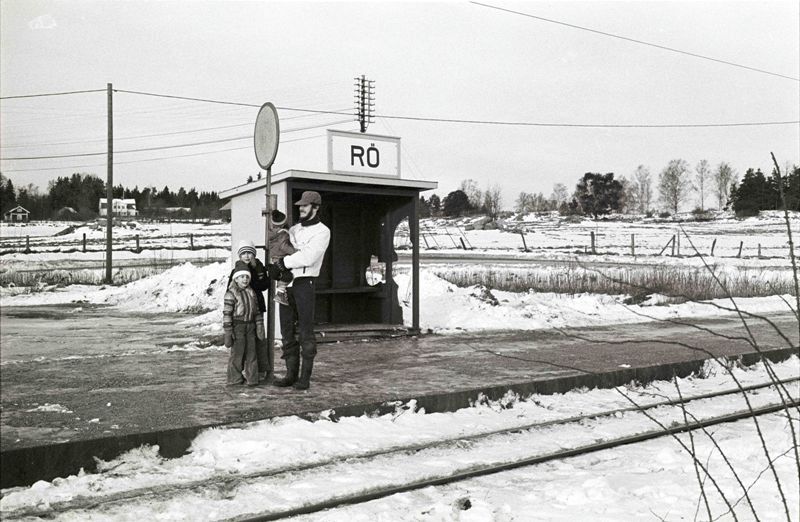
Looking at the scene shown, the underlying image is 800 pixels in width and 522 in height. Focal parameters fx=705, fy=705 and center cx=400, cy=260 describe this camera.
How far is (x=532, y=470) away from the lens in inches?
205

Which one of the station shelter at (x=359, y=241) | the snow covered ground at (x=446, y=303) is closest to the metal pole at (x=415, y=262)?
the station shelter at (x=359, y=241)

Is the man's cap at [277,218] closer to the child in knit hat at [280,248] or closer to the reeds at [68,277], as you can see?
the child in knit hat at [280,248]

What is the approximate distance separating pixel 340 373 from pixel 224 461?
2912 millimetres

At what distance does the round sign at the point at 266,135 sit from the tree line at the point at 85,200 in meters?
2.30

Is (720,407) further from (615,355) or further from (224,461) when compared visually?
(224,461)

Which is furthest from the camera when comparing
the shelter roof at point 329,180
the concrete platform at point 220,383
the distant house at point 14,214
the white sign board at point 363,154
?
the white sign board at point 363,154

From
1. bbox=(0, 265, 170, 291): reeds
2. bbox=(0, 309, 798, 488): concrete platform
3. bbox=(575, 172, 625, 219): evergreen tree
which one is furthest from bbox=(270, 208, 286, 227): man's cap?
bbox=(575, 172, 625, 219): evergreen tree

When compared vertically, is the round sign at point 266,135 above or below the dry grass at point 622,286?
above

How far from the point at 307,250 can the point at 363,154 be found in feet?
13.5

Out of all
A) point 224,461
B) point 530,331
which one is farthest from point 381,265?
point 224,461

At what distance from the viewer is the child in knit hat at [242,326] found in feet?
22.9

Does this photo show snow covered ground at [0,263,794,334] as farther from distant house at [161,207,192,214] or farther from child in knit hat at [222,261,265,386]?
distant house at [161,207,192,214]

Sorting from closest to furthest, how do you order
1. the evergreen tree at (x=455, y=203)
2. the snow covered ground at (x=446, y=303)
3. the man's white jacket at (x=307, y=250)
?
the man's white jacket at (x=307, y=250), the snow covered ground at (x=446, y=303), the evergreen tree at (x=455, y=203)

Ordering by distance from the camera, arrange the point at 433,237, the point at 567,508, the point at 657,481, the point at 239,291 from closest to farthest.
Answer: the point at 567,508, the point at 657,481, the point at 239,291, the point at 433,237
